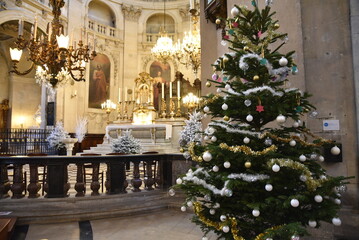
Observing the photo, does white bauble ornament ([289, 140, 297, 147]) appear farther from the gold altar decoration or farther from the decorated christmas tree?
the gold altar decoration

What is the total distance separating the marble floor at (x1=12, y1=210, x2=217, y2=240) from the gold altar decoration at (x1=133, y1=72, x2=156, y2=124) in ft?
28.8

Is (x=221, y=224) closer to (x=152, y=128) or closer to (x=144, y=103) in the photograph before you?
(x=152, y=128)

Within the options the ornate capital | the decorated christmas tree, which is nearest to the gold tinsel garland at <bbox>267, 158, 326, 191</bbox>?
the decorated christmas tree

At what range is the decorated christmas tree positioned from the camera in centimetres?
198

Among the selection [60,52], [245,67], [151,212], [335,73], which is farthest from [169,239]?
[60,52]

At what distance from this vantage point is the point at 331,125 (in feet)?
10.3

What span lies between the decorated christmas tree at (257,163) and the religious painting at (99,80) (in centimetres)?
1552

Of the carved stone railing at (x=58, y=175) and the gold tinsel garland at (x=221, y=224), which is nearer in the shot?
the gold tinsel garland at (x=221, y=224)

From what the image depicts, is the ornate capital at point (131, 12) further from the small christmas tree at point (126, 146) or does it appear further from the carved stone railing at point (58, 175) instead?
the carved stone railing at point (58, 175)

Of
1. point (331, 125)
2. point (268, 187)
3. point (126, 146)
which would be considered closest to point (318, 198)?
point (268, 187)

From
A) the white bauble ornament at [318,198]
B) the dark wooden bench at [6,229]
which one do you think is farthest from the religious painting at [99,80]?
the white bauble ornament at [318,198]

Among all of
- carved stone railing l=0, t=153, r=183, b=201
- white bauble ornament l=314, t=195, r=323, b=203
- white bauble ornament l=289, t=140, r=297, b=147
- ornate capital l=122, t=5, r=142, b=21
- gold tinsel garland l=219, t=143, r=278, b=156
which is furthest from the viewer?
ornate capital l=122, t=5, r=142, b=21

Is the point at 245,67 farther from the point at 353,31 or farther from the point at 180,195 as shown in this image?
the point at 180,195

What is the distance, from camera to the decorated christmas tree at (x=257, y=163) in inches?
77.8
